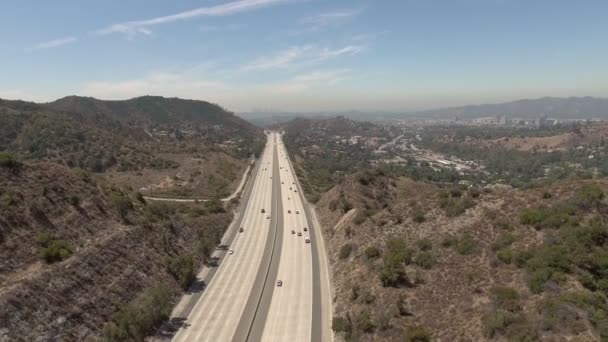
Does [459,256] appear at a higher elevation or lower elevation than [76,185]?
lower

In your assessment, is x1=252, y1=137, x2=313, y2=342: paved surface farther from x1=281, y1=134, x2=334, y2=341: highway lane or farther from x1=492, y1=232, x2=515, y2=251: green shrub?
x1=492, y1=232, x2=515, y2=251: green shrub

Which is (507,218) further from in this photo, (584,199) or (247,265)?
(247,265)

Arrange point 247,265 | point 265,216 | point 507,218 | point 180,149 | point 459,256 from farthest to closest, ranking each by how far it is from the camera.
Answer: point 180,149
point 265,216
point 247,265
point 507,218
point 459,256

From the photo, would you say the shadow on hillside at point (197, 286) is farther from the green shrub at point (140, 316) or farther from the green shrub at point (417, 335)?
the green shrub at point (417, 335)

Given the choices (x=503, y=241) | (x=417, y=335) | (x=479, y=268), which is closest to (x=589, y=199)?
(x=503, y=241)

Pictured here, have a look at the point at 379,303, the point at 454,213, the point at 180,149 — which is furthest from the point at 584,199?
the point at 180,149

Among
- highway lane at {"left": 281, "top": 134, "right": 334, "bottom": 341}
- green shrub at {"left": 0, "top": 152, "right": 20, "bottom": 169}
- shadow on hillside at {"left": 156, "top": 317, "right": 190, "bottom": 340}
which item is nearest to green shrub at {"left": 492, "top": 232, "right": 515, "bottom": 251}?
highway lane at {"left": 281, "top": 134, "right": 334, "bottom": 341}

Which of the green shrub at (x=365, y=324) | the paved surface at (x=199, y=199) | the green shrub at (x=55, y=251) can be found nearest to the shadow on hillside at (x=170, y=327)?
A: the green shrub at (x=55, y=251)
